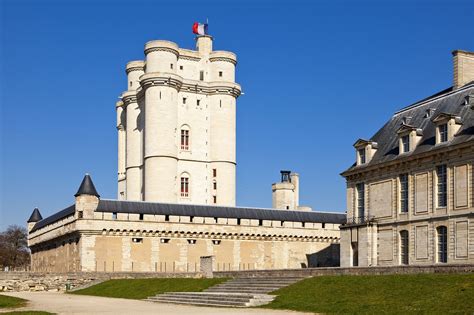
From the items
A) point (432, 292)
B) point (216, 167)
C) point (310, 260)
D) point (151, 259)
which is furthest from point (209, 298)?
point (216, 167)

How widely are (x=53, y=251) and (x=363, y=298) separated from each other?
4491 cm

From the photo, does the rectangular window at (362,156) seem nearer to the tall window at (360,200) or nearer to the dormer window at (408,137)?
the tall window at (360,200)

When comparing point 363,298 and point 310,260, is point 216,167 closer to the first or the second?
point 310,260

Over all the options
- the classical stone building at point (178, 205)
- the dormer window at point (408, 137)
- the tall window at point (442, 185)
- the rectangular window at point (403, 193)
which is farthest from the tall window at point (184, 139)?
the tall window at point (442, 185)

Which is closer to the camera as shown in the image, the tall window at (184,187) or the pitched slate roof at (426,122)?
the pitched slate roof at (426,122)

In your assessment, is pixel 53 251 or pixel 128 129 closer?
pixel 53 251

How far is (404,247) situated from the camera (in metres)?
41.1

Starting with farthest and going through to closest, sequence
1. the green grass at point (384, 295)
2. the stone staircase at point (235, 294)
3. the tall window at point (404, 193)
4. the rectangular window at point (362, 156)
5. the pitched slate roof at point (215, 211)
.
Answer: the pitched slate roof at point (215, 211)
the rectangular window at point (362, 156)
the tall window at point (404, 193)
the stone staircase at point (235, 294)
the green grass at point (384, 295)

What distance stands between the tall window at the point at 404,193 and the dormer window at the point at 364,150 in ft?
12.8

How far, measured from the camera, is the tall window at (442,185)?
38312mm

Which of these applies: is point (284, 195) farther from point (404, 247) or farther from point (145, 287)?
point (145, 287)

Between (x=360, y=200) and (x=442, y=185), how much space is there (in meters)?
7.69

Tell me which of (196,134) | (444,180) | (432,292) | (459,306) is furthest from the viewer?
(196,134)

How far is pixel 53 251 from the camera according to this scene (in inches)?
2579
